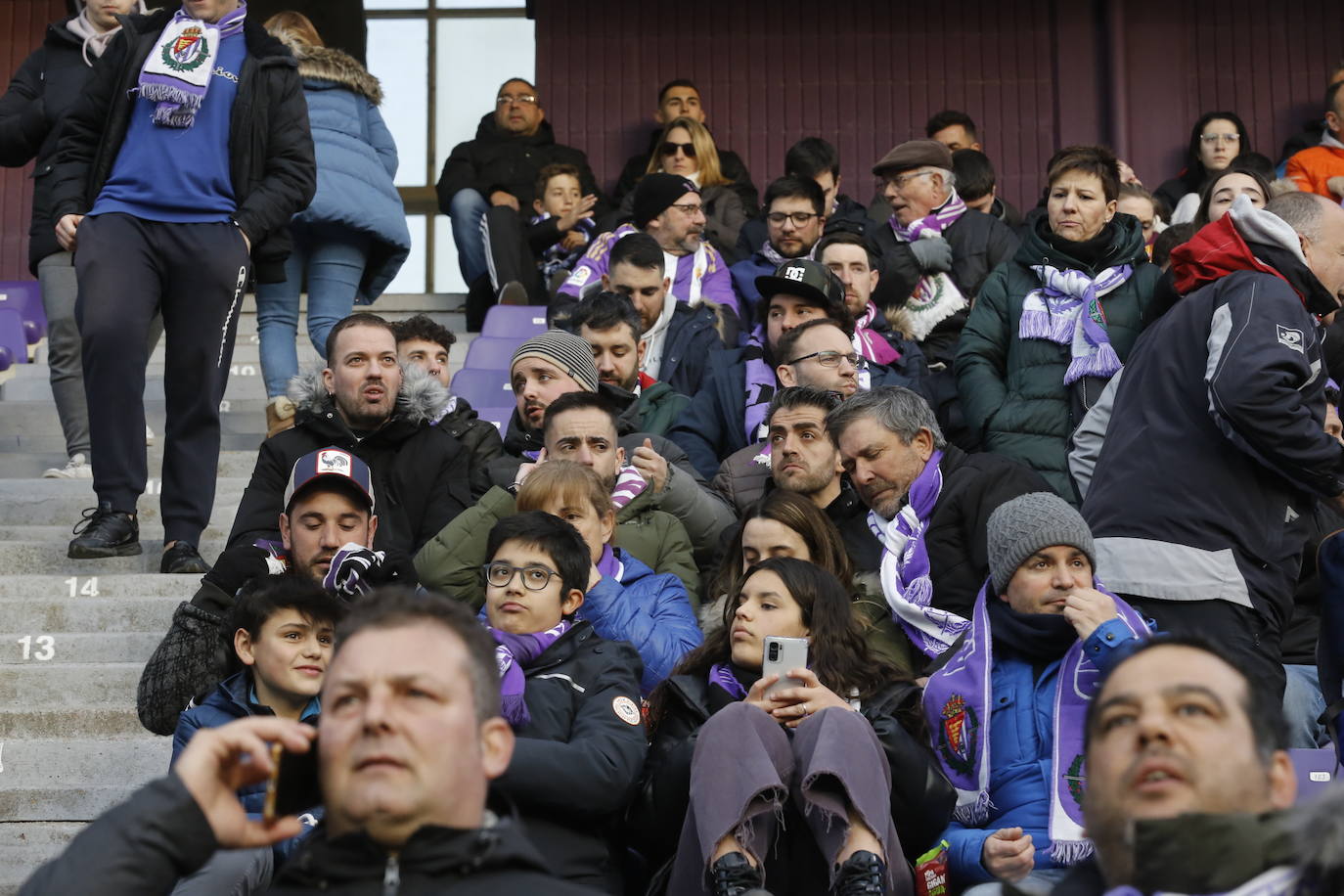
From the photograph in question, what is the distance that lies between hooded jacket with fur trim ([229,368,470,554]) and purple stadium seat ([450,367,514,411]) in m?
1.62

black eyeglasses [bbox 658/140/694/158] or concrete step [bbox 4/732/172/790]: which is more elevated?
black eyeglasses [bbox 658/140/694/158]

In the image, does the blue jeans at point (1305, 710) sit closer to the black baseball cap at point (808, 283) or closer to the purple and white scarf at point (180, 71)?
the black baseball cap at point (808, 283)

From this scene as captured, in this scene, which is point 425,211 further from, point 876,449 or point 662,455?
point 876,449

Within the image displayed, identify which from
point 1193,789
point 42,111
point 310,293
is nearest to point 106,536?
point 42,111

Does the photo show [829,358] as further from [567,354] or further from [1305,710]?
[1305,710]

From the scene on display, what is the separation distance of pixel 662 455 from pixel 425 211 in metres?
6.52

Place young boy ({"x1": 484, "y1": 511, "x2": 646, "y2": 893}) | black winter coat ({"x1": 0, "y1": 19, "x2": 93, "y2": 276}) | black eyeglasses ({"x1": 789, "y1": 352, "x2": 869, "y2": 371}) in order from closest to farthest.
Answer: young boy ({"x1": 484, "y1": 511, "x2": 646, "y2": 893})
black eyeglasses ({"x1": 789, "y1": 352, "x2": 869, "y2": 371})
black winter coat ({"x1": 0, "y1": 19, "x2": 93, "y2": 276})

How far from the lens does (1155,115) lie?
11359 millimetres

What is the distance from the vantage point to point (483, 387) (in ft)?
24.7

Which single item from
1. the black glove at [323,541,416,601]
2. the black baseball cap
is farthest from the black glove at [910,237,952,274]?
A: the black glove at [323,541,416,601]

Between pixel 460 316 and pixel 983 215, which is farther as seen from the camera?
pixel 460 316

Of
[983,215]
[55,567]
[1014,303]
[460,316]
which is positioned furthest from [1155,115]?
[55,567]

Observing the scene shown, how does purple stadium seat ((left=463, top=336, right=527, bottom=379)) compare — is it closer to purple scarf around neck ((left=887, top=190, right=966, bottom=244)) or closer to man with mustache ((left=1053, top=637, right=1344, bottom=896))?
purple scarf around neck ((left=887, top=190, right=966, bottom=244))

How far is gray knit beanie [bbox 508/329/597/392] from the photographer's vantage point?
19.8 feet
